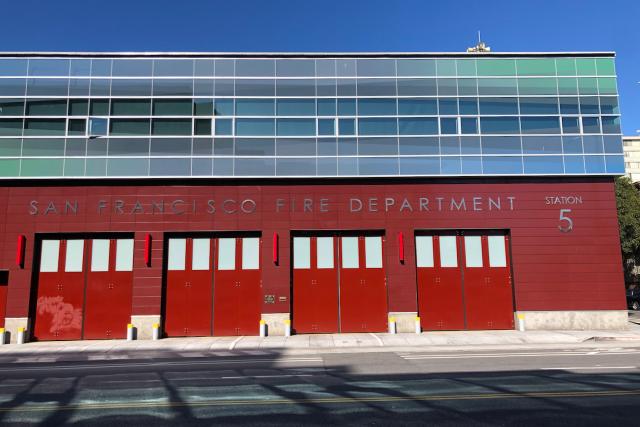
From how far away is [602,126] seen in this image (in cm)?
2392

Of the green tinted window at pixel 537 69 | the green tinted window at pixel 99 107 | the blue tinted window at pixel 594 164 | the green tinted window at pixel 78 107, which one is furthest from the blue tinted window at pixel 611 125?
the green tinted window at pixel 78 107

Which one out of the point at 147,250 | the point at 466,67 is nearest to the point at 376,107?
the point at 466,67

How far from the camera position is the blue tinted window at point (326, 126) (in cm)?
2386

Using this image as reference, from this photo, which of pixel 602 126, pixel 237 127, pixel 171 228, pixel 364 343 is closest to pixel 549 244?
pixel 602 126

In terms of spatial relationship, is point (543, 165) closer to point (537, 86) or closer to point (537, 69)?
point (537, 86)

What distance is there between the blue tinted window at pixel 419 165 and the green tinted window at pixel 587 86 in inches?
328

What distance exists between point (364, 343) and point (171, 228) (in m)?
10.5

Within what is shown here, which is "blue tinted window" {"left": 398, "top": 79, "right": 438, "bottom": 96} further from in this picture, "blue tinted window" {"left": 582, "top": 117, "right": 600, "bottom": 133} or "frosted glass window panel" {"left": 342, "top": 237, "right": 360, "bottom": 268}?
"frosted glass window panel" {"left": 342, "top": 237, "right": 360, "bottom": 268}

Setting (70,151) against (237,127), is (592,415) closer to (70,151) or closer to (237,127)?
(237,127)

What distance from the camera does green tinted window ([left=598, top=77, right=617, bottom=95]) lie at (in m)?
24.2

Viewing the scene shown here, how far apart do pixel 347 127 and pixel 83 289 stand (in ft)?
48.7

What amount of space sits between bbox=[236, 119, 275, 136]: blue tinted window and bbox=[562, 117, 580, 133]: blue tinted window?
1459 cm

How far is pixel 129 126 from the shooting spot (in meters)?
23.4

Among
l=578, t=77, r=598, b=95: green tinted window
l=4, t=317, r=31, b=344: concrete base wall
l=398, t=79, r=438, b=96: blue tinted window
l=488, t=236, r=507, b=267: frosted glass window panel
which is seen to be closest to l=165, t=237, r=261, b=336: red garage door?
l=4, t=317, r=31, b=344: concrete base wall
